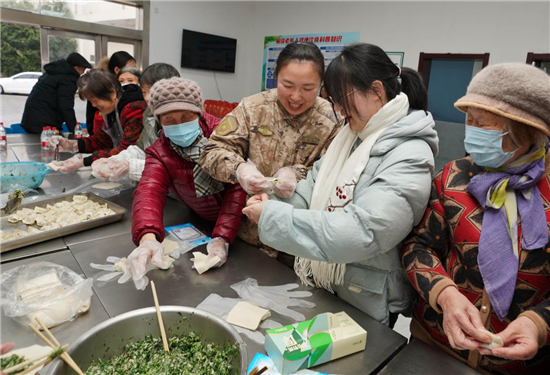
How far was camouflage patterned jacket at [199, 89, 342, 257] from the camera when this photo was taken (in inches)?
62.2

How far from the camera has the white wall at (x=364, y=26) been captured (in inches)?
185

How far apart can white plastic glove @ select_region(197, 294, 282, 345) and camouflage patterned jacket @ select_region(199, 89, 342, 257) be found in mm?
590

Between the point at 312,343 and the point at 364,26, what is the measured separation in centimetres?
644

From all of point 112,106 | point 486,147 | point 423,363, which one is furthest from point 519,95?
point 112,106

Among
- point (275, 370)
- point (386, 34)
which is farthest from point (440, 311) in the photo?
point (386, 34)

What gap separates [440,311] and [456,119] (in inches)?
197

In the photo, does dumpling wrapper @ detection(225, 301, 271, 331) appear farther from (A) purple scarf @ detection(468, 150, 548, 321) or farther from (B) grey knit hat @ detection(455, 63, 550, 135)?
(B) grey knit hat @ detection(455, 63, 550, 135)

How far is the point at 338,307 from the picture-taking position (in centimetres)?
121

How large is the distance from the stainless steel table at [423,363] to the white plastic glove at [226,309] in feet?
1.12

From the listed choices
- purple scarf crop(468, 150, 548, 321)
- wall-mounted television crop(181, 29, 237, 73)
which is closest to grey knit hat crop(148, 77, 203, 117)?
purple scarf crop(468, 150, 548, 321)

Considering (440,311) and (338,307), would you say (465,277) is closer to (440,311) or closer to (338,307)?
(440,311)

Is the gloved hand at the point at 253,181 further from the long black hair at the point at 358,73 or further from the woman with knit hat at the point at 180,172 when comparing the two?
the long black hair at the point at 358,73

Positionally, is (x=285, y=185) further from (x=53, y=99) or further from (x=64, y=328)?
(x=53, y=99)

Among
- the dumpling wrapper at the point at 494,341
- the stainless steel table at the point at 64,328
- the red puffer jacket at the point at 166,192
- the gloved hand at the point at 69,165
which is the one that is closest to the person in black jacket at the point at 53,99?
the gloved hand at the point at 69,165
